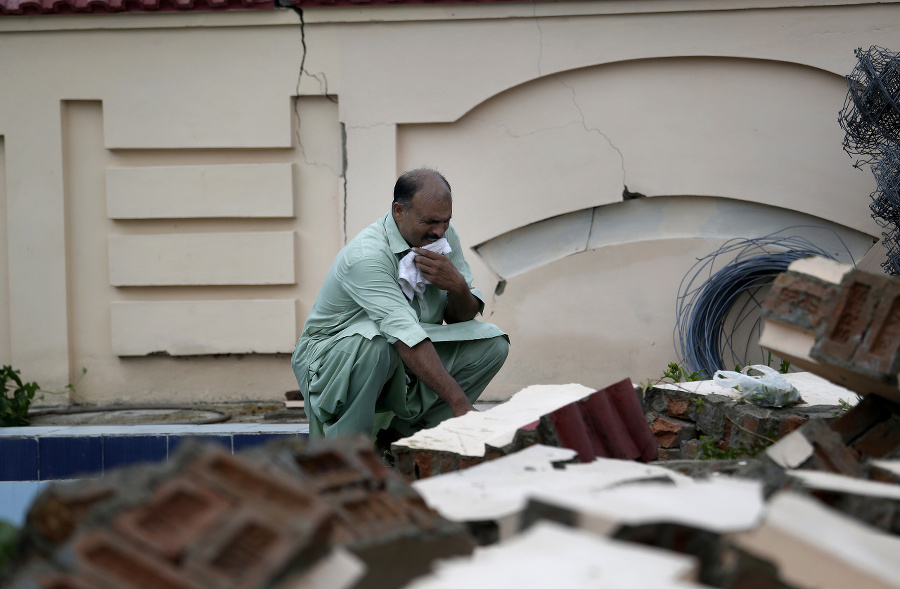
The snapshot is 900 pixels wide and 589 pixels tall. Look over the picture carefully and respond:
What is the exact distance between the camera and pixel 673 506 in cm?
140

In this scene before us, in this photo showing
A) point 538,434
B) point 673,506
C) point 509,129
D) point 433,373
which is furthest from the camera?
point 509,129

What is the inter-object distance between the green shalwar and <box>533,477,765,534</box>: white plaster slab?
1657 millimetres

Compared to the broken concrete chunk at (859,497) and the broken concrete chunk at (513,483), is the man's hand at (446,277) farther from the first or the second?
the broken concrete chunk at (859,497)

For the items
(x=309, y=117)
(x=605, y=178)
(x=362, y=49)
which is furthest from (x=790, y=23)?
(x=309, y=117)

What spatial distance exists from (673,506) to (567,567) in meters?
0.36

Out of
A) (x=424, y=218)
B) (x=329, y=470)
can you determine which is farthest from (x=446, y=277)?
(x=329, y=470)

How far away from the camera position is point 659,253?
511 centimetres

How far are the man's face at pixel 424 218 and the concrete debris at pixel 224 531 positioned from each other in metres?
1.98

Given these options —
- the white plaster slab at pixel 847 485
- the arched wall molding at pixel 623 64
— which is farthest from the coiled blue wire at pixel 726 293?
the white plaster slab at pixel 847 485

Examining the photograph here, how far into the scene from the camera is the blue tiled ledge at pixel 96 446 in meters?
4.07

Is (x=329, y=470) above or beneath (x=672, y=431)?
above

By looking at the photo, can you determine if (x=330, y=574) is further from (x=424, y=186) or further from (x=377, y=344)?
(x=424, y=186)

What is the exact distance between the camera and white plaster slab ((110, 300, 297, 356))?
5.24m

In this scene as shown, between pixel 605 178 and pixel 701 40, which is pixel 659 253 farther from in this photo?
pixel 701 40
